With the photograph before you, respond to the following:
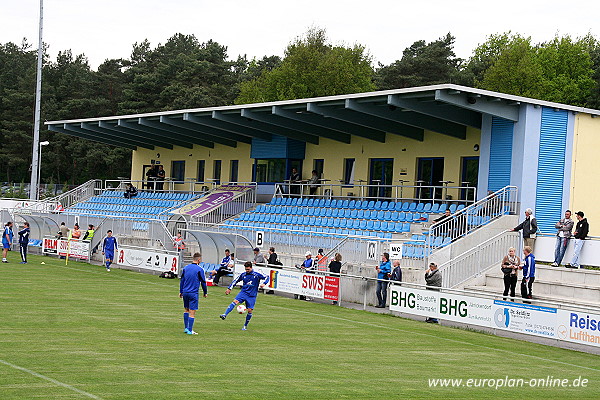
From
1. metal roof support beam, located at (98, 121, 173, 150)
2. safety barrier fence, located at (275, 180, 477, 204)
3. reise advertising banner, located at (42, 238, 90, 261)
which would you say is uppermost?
metal roof support beam, located at (98, 121, 173, 150)

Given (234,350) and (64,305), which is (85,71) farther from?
(234,350)

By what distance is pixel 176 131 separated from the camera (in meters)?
46.5

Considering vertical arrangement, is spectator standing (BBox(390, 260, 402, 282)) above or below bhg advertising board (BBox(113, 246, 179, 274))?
above

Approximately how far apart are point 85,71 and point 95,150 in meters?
17.1

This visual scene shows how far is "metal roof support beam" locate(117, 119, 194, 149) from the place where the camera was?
46.8m

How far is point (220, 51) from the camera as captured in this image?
92.9 m

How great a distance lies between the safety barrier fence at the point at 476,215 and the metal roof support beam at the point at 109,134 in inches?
1137

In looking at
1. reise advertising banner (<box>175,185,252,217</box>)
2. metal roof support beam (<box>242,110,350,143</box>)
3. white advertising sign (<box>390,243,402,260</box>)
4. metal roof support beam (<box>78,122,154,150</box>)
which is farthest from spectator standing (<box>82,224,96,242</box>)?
white advertising sign (<box>390,243,402,260</box>)

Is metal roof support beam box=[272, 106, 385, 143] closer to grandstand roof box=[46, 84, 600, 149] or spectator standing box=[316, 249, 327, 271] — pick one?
grandstand roof box=[46, 84, 600, 149]

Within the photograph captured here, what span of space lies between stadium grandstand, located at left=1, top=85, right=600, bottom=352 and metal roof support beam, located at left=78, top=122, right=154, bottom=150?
97.4 inches

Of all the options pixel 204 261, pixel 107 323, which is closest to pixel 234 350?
pixel 107 323

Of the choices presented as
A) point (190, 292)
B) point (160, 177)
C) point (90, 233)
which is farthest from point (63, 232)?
point (190, 292)

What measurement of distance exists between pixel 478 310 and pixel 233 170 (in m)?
29.5

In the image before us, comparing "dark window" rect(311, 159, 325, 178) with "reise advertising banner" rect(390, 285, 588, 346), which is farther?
"dark window" rect(311, 159, 325, 178)
